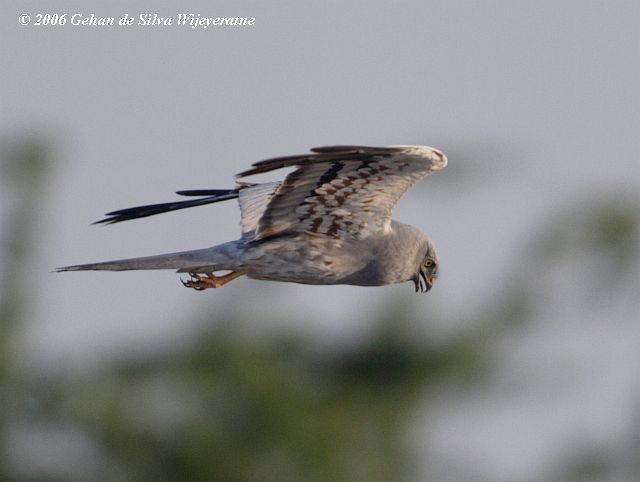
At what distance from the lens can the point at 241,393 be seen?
13500mm


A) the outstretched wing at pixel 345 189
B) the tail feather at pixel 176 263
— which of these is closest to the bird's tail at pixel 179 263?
the tail feather at pixel 176 263

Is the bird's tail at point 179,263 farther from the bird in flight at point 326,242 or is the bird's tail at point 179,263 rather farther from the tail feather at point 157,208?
the tail feather at point 157,208

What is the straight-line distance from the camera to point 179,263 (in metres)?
15.0

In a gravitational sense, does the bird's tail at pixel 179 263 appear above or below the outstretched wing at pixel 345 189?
below

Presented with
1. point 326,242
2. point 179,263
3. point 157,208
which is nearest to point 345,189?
point 326,242

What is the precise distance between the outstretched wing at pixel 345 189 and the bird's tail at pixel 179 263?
0.35 metres

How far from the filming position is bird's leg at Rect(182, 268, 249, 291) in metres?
15.3

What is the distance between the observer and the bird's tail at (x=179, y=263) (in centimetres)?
1486

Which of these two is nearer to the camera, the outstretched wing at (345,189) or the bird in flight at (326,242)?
the outstretched wing at (345,189)

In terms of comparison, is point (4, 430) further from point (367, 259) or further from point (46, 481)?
point (367, 259)

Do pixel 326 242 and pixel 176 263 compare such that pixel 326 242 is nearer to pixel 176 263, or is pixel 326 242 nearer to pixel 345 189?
pixel 345 189

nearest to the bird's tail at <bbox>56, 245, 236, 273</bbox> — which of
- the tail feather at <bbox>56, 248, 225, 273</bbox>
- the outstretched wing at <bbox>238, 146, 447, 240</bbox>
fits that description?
the tail feather at <bbox>56, 248, 225, 273</bbox>

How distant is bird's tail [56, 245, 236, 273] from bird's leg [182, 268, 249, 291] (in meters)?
0.08

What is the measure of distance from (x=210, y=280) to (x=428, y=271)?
1.83 meters
